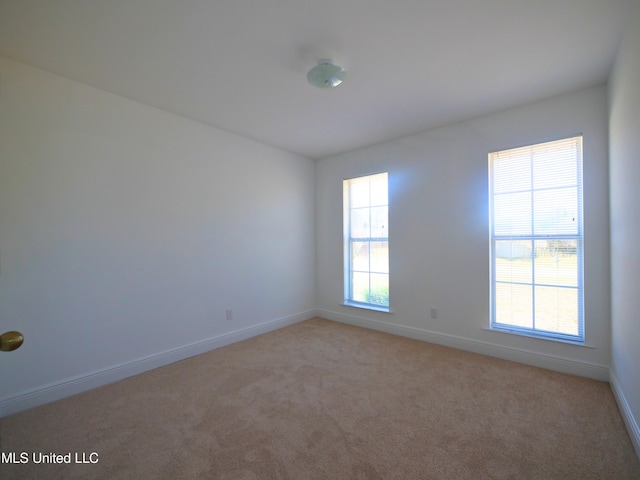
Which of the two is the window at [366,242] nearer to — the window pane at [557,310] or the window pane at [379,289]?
the window pane at [379,289]

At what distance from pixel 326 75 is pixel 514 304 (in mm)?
2971

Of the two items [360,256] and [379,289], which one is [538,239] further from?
[360,256]

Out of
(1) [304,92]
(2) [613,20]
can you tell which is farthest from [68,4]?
(2) [613,20]

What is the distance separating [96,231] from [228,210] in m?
1.37

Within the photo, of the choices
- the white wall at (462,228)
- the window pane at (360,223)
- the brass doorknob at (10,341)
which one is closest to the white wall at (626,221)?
the white wall at (462,228)

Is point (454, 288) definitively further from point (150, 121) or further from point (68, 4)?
point (68, 4)

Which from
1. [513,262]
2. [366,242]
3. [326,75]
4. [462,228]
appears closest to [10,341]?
[326,75]

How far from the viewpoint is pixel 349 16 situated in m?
1.77

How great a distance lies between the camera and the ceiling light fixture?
217 centimetres

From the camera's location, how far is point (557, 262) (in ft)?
9.10

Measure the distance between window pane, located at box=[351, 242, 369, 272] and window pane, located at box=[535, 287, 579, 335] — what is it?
209 cm

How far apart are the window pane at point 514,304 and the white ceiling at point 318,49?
1946 millimetres

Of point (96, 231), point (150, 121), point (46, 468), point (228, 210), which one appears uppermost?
point (150, 121)

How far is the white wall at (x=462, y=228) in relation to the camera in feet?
8.38
